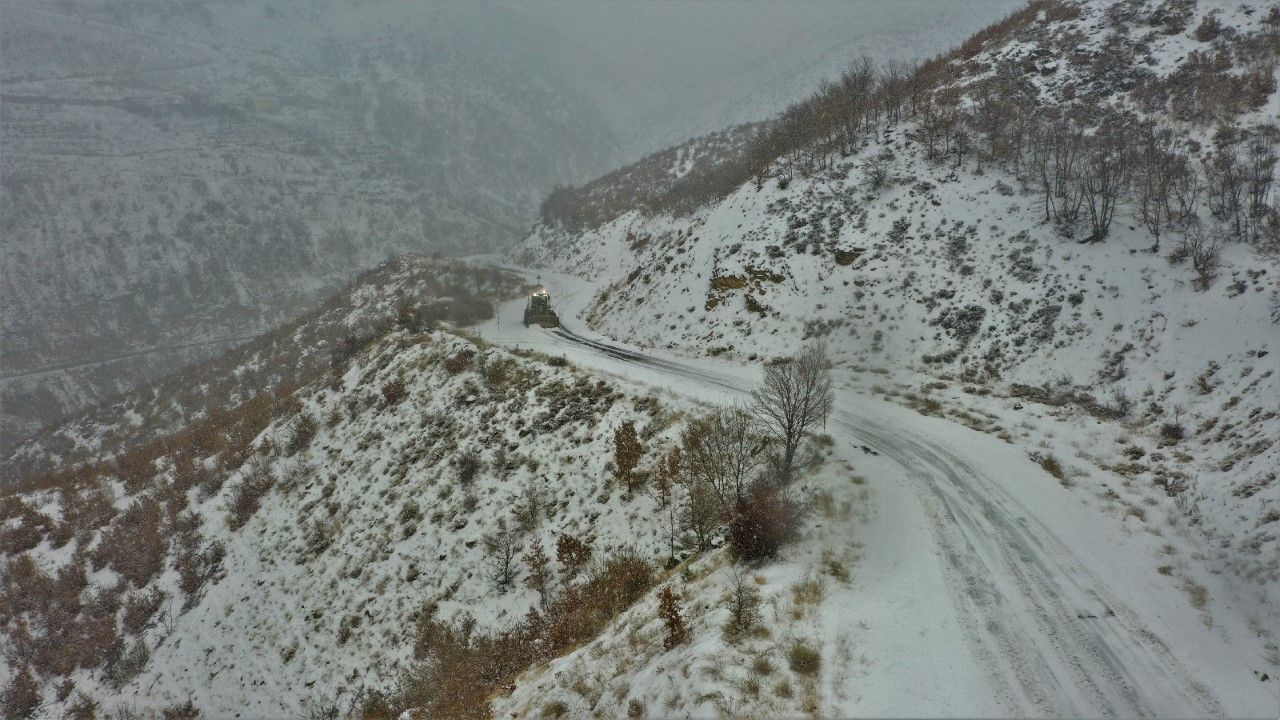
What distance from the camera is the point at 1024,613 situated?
8.55 meters

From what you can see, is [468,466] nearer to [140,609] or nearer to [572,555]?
[572,555]

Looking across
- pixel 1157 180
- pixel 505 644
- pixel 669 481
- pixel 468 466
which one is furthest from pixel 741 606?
pixel 1157 180

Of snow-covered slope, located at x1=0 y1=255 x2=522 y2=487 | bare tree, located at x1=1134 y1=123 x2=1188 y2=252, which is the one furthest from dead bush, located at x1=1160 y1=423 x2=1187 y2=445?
snow-covered slope, located at x1=0 y1=255 x2=522 y2=487

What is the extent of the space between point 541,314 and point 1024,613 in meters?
39.2

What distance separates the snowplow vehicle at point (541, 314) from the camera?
4275cm

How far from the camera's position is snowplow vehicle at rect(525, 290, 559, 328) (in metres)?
42.8

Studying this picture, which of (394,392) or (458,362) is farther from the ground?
(458,362)

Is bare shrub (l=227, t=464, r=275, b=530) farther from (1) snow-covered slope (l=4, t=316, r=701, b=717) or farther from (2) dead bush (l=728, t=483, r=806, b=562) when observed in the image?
(2) dead bush (l=728, t=483, r=806, b=562)

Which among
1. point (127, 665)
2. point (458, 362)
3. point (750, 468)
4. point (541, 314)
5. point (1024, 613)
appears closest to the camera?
point (1024, 613)

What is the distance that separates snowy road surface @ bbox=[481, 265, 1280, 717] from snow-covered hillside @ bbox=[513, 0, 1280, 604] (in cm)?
175

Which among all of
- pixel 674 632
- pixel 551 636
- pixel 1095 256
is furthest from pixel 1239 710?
pixel 1095 256

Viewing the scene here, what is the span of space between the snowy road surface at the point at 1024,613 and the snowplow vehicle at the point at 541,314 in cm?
3225

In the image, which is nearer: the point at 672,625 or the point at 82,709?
the point at 672,625

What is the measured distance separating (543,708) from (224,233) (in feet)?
795
